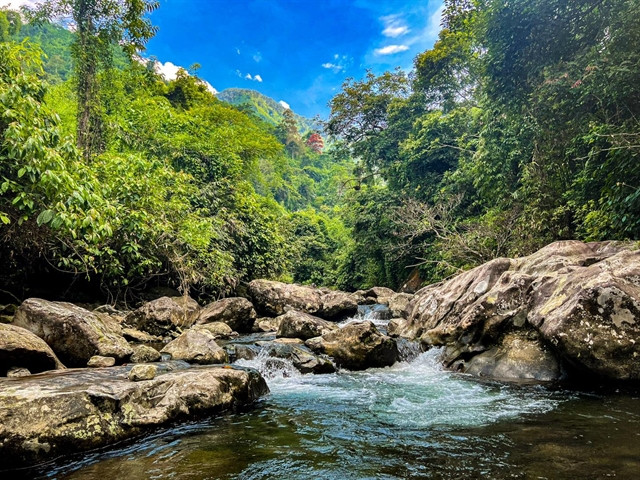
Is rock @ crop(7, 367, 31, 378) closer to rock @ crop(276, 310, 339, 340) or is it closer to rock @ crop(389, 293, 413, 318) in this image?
rock @ crop(276, 310, 339, 340)

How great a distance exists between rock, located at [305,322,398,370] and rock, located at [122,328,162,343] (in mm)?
4766

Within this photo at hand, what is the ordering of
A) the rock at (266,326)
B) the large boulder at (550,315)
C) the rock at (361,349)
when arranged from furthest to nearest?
the rock at (266,326), the rock at (361,349), the large boulder at (550,315)

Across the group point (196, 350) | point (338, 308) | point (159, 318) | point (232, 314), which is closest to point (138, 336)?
point (159, 318)

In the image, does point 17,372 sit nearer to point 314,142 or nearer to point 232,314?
point 232,314

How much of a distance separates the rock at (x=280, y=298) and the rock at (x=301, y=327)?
4.50 meters

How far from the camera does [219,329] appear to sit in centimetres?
1220

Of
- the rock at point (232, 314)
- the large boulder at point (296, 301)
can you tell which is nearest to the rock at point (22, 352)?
the rock at point (232, 314)

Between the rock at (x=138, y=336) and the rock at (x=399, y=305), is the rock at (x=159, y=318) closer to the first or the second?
the rock at (x=138, y=336)

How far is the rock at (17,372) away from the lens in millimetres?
5125

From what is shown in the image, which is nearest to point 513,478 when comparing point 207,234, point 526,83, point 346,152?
point 526,83

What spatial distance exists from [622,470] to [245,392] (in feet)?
14.5

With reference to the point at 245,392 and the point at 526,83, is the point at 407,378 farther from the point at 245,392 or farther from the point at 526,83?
the point at 526,83

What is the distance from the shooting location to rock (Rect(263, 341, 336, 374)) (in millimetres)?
8086

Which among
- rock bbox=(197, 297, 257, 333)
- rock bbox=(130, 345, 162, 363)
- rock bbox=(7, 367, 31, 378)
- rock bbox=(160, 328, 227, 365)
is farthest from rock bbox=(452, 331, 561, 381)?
rock bbox=(197, 297, 257, 333)
